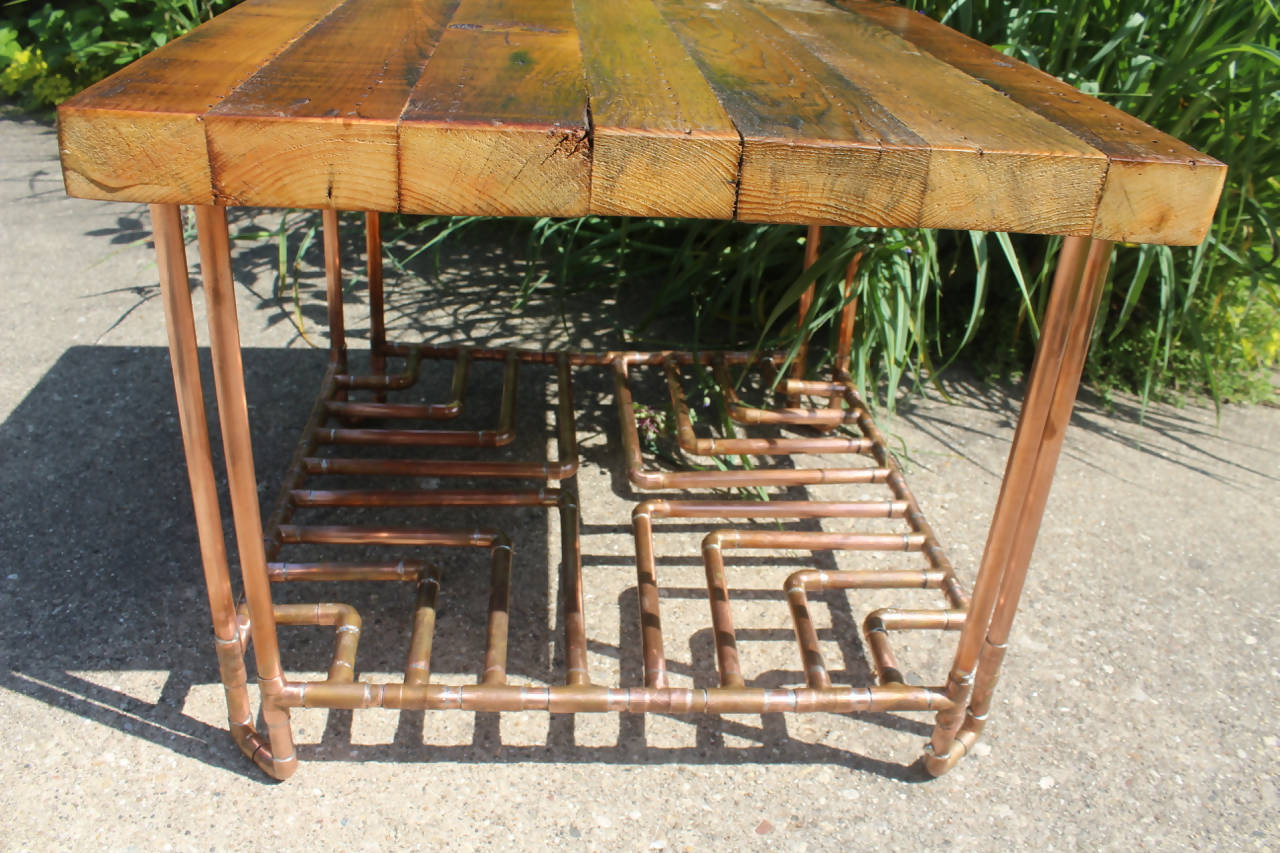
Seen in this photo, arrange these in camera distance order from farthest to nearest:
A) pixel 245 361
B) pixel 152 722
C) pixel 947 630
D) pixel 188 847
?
pixel 245 361
pixel 947 630
pixel 152 722
pixel 188 847

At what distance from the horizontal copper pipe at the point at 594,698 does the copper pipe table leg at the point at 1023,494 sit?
86 mm

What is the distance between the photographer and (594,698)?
4.67ft

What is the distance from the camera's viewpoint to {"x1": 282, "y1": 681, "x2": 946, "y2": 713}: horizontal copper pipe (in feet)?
4.62

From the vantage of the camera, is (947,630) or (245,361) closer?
(947,630)

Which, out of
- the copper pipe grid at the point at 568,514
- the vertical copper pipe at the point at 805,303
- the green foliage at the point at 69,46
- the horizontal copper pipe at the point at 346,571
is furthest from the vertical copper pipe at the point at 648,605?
the green foliage at the point at 69,46

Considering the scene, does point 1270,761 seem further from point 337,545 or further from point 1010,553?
point 337,545

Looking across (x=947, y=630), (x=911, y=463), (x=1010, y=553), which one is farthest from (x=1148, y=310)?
(x=1010, y=553)

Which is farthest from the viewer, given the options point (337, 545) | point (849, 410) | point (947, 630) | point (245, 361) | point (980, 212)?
point (245, 361)

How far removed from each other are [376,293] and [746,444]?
0.83 meters

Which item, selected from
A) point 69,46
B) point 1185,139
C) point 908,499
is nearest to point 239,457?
point 908,499

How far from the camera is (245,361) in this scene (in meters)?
2.48

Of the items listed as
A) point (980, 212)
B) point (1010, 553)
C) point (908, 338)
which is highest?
point (980, 212)

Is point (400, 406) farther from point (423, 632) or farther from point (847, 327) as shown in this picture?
point (847, 327)

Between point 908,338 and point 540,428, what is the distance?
86cm
